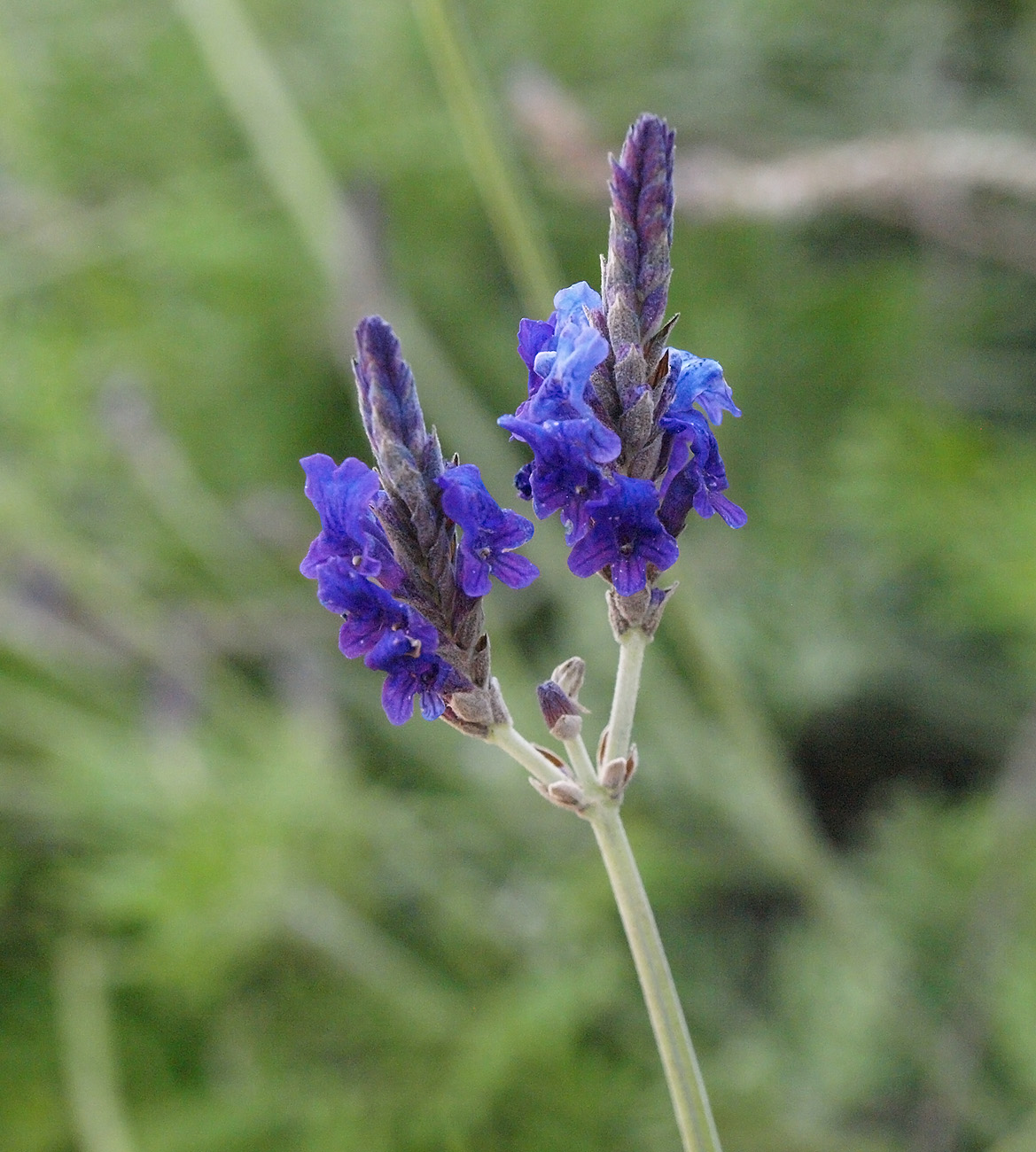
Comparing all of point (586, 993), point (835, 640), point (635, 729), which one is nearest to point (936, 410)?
point (835, 640)

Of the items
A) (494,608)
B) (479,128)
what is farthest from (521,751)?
(494,608)

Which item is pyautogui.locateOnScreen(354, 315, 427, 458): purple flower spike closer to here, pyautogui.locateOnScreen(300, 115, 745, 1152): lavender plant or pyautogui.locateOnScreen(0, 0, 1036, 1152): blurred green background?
pyautogui.locateOnScreen(300, 115, 745, 1152): lavender plant

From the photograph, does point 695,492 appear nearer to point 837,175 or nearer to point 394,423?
point 394,423

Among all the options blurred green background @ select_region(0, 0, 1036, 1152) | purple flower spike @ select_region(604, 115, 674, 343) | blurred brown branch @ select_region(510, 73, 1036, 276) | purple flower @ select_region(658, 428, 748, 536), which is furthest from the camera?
blurred green background @ select_region(0, 0, 1036, 1152)

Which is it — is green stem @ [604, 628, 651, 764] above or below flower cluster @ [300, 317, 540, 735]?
below

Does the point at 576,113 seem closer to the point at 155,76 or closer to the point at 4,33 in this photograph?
the point at 155,76

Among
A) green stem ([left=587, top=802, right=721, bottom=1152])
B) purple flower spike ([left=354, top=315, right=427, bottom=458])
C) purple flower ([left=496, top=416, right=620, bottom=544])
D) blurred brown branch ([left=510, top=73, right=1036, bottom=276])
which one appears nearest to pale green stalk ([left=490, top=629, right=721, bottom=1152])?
green stem ([left=587, top=802, right=721, bottom=1152])

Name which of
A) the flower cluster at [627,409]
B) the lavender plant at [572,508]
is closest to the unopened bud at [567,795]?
the lavender plant at [572,508]

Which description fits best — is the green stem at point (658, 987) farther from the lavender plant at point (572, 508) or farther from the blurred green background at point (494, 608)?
the blurred green background at point (494, 608)
